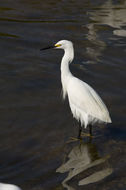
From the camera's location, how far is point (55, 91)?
8.22 meters

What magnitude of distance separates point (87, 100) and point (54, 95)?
1.39m

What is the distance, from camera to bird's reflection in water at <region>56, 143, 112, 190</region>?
19.3 ft

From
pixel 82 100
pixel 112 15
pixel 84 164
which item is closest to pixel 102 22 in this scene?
pixel 112 15

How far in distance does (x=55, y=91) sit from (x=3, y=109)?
1.19 m

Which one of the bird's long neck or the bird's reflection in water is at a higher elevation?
the bird's long neck

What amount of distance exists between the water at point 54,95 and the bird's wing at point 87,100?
1.60 ft

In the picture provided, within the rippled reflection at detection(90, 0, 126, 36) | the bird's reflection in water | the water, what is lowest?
the bird's reflection in water

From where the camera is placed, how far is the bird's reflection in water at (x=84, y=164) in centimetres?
588

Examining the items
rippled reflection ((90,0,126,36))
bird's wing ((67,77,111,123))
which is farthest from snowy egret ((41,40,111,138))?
rippled reflection ((90,0,126,36))

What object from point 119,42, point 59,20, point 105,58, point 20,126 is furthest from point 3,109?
point 59,20

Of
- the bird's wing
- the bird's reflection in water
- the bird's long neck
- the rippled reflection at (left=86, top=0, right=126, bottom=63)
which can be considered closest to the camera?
the bird's reflection in water

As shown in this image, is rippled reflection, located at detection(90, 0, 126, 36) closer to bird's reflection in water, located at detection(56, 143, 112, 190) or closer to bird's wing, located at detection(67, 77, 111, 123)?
bird's wing, located at detection(67, 77, 111, 123)

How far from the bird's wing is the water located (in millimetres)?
488

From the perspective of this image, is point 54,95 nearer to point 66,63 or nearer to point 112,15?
point 66,63
